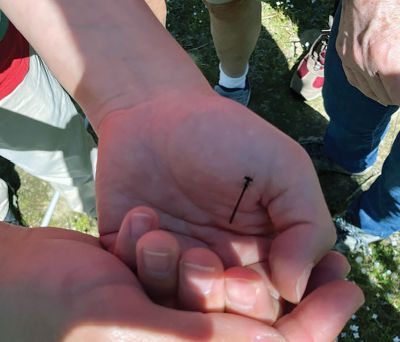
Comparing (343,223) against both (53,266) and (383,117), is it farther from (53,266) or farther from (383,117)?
(53,266)

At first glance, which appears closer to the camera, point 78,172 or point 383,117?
point 383,117

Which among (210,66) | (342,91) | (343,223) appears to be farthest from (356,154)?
(210,66)

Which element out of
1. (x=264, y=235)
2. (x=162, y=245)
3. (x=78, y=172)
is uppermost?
(x=162, y=245)

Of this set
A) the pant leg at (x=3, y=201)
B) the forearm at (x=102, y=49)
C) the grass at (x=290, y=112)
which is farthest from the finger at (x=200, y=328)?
the pant leg at (x=3, y=201)

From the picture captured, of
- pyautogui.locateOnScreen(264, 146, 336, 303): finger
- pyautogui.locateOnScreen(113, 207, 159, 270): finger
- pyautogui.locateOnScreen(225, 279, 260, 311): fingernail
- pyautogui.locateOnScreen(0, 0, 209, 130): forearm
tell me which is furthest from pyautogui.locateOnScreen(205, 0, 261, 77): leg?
pyautogui.locateOnScreen(225, 279, 260, 311): fingernail

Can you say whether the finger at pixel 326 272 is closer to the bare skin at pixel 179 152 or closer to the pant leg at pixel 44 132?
the bare skin at pixel 179 152

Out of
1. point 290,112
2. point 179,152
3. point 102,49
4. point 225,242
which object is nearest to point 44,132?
point 102,49
